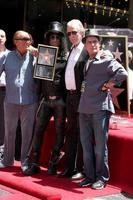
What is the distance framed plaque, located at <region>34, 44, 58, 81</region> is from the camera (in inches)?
246

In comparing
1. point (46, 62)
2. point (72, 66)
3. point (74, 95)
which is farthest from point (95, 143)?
point (46, 62)

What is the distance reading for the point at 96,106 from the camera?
5754mm

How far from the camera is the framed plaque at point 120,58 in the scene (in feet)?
22.6

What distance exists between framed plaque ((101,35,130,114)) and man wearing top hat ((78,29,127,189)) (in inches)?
41.7

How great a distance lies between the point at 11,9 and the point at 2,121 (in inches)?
246

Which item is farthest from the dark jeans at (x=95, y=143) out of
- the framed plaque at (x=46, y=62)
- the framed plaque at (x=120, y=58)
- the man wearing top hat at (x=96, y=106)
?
the framed plaque at (x=120, y=58)

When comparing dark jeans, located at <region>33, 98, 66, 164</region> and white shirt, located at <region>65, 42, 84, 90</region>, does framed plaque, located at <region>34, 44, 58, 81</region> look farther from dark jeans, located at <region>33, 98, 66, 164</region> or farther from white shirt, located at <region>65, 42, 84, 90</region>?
dark jeans, located at <region>33, 98, 66, 164</region>

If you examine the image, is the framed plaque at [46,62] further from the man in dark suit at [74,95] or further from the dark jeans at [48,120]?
the dark jeans at [48,120]

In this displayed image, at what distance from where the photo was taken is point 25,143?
6629mm

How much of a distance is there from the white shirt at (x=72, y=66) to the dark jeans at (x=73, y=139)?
118 mm

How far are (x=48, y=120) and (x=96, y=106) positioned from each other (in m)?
0.89

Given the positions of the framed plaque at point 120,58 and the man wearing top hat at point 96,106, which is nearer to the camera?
the man wearing top hat at point 96,106

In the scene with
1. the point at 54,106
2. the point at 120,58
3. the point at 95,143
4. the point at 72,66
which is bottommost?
the point at 95,143

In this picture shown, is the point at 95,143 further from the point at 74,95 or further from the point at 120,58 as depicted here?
the point at 120,58
